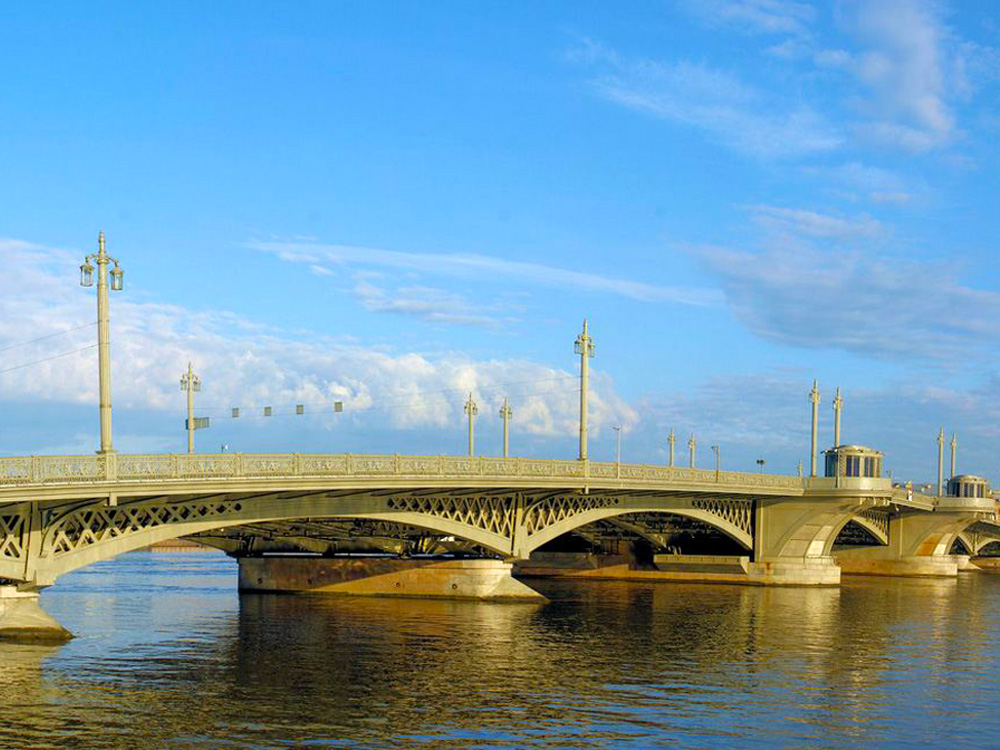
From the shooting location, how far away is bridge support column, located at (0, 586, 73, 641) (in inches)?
1763

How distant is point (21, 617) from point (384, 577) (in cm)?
3357

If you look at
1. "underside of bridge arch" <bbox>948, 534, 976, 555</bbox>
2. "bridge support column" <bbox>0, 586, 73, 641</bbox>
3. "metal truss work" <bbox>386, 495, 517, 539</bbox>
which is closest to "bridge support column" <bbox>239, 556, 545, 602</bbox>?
"metal truss work" <bbox>386, 495, 517, 539</bbox>

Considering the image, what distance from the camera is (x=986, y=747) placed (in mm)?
32250

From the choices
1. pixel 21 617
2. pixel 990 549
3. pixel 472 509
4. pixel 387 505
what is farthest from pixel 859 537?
pixel 21 617

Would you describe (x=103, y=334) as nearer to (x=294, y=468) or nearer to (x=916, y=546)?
(x=294, y=468)

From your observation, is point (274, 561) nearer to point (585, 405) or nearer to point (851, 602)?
point (585, 405)

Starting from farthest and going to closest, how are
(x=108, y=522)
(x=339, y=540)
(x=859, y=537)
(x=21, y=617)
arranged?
1. (x=859, y=537)
2. (x=339, y=540)
3. (x=108, y=522)
4. (x=21, y=617)

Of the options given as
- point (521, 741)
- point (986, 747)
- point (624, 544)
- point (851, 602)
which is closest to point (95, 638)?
point (521, 741)

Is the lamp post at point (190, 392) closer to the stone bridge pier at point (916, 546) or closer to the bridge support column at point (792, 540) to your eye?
the bridge support column at point (792, 540)

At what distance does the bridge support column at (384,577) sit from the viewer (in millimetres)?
73188

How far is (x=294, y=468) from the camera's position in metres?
51.4

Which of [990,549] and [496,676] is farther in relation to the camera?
[990,549]

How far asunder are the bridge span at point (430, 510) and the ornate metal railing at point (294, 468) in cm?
6

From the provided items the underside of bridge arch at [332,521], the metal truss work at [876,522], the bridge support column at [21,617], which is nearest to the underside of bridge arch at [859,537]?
the metal truss work at [876,522]
